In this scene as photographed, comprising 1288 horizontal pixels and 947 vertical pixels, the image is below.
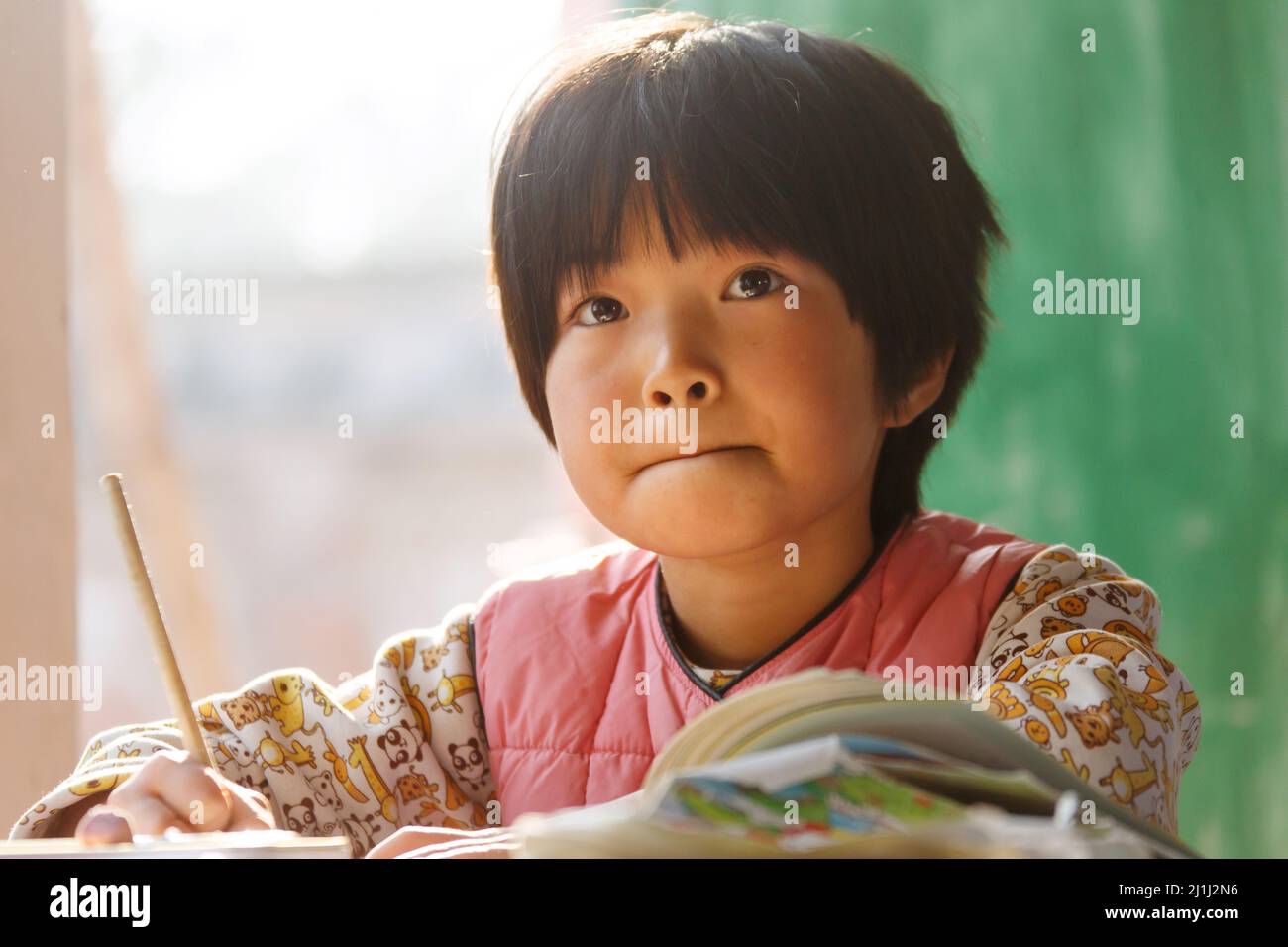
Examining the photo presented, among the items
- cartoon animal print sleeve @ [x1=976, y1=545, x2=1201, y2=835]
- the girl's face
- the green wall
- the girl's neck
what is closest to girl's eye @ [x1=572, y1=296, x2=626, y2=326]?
the girl's face

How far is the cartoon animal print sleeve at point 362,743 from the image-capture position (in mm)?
676

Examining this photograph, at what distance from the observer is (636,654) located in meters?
0.74

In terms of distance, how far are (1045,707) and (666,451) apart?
0.69ft

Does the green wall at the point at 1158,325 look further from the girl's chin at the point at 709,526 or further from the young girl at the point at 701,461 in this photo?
the girl's chin at the point at 709,526

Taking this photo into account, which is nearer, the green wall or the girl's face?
the girl's face

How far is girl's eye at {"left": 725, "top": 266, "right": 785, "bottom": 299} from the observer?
66cm

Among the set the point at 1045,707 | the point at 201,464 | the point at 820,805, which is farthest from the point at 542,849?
the point at 201,464

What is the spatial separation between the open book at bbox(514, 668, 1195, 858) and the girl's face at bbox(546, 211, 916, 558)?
268 mm

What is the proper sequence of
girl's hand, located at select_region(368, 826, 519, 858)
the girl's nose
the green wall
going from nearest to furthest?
girl's hand, located at select_region(368, 826, 519, 858) → the girl's nose → the green wall

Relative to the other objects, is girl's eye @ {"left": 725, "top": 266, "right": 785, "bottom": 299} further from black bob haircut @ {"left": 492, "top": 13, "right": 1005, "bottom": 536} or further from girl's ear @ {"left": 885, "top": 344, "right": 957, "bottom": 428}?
girl's ear @ {"left": 885, "top": 344, "right": 957, "bottom": 428}

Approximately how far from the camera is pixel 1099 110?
111cm

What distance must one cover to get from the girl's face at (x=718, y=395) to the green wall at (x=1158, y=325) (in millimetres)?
438

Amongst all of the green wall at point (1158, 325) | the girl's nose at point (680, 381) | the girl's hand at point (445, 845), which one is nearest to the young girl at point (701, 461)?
the girl's nose at point (680, 381)
